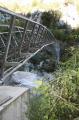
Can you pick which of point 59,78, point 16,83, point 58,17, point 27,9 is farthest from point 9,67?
point 27,9

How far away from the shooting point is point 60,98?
3.46 m

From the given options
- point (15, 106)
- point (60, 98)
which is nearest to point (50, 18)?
point (15, 106)

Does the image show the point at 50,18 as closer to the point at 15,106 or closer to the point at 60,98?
the point at 15,106

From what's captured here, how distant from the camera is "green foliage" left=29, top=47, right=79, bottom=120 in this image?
135 inches

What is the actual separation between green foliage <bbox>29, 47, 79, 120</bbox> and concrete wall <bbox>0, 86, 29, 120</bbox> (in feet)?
7.49

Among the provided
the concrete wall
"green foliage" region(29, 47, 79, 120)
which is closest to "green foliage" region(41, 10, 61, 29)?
the concrete wall

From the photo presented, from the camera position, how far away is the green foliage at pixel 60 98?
3.42 metres

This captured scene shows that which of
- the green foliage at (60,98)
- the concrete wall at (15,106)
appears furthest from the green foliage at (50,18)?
the green foliage at (60,98)

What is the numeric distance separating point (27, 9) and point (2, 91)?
19.1 metres

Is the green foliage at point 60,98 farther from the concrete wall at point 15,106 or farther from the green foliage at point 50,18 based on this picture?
the green foliage at point 50,18

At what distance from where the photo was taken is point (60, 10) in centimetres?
2545

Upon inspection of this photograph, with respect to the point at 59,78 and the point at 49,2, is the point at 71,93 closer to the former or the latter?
the point at 59,78

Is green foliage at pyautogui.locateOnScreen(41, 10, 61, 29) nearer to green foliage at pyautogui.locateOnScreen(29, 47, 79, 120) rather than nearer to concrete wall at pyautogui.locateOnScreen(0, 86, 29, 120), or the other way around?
concrete wall at pyautogui.locateOnScreen(0, 86, 29, 120)

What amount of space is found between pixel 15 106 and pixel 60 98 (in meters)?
3.37
